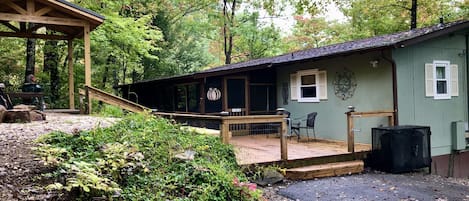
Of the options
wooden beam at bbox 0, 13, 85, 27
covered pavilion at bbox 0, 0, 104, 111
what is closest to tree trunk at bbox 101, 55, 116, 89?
covered pavilion at bbox 0, 0, 104, 111

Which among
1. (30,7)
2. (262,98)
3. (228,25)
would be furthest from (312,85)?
(228,25)

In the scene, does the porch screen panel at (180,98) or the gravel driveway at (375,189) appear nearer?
the gravel driveway at (375,189)

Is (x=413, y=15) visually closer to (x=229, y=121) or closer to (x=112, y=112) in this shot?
(x=112, y=112)

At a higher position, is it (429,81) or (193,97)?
(429,81)

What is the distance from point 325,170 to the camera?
20.9 ft

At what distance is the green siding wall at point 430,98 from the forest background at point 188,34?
256 centimetres

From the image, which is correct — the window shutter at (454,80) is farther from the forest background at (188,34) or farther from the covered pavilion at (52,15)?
the covered pavilion at (52,15)

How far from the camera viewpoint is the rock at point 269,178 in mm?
5723

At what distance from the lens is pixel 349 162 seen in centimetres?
700

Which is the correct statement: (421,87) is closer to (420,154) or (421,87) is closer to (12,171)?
(420,154)

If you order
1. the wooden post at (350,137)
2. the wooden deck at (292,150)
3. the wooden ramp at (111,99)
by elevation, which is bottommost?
the wooden deck at (292,150)

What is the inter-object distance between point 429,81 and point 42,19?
9087mm

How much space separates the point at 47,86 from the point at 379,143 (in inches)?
530

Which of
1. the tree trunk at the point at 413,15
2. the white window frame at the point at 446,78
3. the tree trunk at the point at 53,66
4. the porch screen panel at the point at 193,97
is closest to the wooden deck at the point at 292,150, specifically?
the white window frame at the point at 446,78
